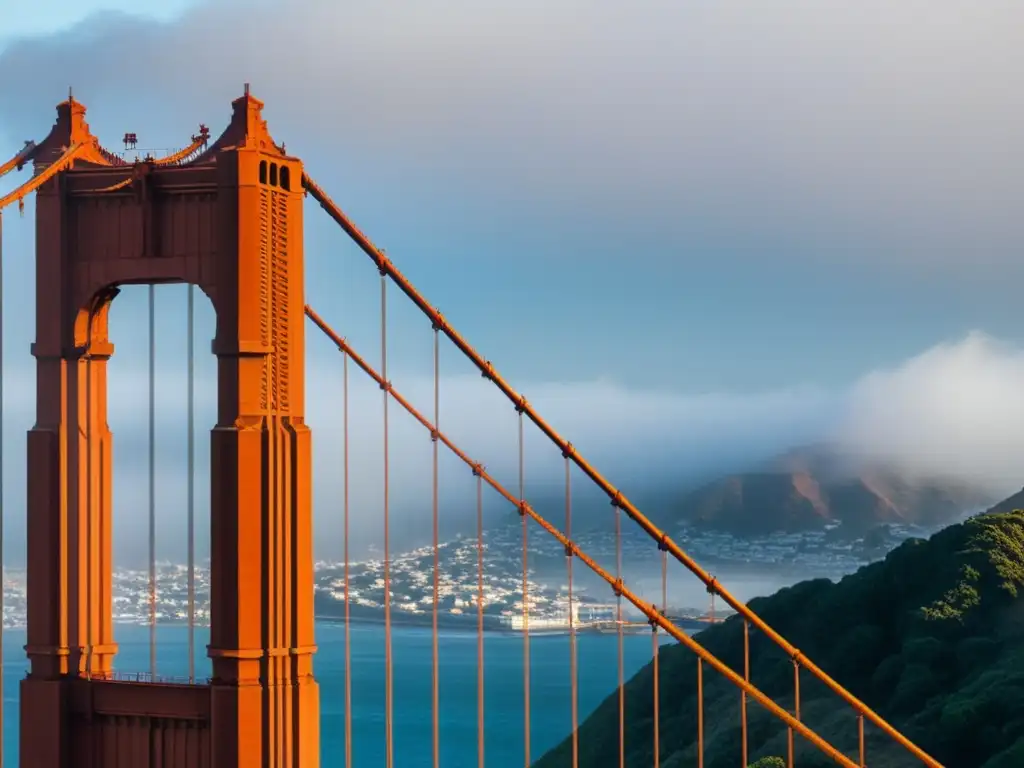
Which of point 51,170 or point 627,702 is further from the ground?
point 51,170

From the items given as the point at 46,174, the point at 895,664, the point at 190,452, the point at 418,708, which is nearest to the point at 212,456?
the point at 190,452

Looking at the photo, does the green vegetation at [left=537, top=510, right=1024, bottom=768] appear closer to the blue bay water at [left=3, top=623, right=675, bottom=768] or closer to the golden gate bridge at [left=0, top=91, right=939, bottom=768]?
the golden gate bridge at [left=0, top=91, right=939, bottom=768]

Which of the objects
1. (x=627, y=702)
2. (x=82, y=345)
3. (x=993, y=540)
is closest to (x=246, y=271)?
(x=82, y=345)

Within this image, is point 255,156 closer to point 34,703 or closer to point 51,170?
point 51,170

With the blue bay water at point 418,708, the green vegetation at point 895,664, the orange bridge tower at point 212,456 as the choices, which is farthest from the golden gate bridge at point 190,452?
the blue bay water at point 418,708

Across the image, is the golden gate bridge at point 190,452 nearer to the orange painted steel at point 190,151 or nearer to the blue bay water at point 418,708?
the orange painted steel at point 190,151

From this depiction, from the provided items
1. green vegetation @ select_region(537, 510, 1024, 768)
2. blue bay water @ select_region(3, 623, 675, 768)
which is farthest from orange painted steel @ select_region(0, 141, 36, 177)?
blue bay water @ select_region(3, 623, 675, 768)

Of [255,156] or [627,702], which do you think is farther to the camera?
[627,702]
